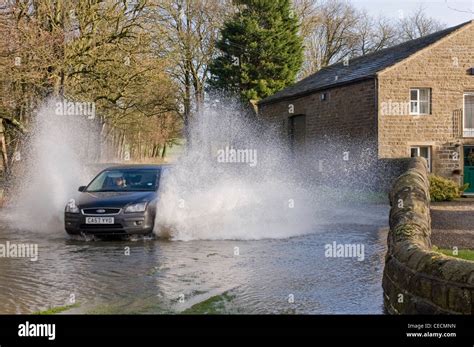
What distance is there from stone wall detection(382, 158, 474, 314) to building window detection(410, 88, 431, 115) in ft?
68.2

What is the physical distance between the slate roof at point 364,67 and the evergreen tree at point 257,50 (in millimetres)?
14237

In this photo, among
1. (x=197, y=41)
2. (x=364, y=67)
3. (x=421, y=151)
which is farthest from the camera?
(x=197, y=41)

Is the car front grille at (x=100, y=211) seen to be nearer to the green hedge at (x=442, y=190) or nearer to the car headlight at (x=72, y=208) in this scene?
the car headlight at (x=72, y=208)

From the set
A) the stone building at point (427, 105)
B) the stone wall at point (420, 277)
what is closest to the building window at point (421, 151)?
the stone building at point (427, 105)

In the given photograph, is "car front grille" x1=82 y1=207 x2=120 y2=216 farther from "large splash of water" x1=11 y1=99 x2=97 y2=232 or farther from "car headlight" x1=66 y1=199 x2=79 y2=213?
"large splash of water" x1=11 y1=99 x2=97 y2=232

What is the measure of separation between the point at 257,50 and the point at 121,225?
39.4 m

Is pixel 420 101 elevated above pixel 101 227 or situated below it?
above

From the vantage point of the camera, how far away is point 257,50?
5016 centimetres

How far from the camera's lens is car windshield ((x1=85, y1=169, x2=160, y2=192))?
13.9 meters

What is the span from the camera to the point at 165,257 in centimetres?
Result: 1078

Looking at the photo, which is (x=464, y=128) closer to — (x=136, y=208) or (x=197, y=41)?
(x=136, y=208)

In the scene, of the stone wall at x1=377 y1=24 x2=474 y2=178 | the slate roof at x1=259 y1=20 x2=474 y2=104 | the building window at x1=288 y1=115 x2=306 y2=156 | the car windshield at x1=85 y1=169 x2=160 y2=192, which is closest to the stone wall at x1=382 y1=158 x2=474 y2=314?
the car windshield at x1=85 y1=169 x2=160 y2=192

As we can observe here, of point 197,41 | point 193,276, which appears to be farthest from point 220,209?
point 197,41
